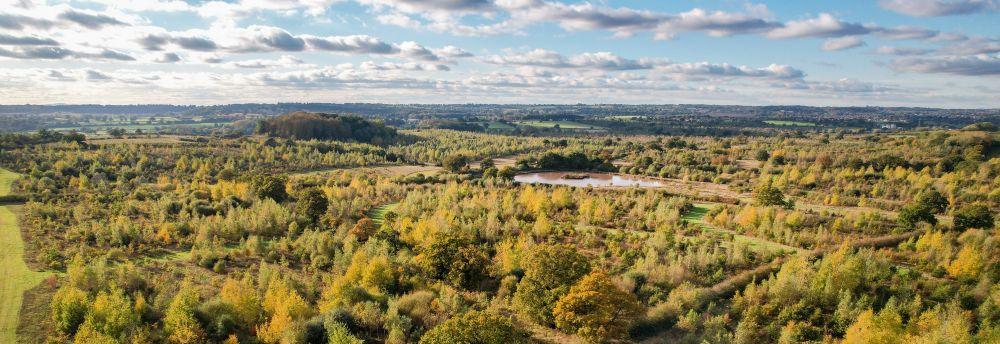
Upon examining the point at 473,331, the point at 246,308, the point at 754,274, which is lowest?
the point at 754,274

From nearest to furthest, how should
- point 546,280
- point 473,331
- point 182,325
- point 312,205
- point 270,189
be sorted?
point 473,331 → point 182,325 → point 546,280 → point 312,205 → point 270,189

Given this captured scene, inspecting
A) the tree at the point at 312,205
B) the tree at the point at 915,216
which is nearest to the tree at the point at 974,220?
the tree at the point at 915,216

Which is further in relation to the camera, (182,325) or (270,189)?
(270,189)

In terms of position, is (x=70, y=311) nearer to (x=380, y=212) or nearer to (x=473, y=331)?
(x=473, y=331)

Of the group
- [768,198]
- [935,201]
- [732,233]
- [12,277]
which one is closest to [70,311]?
[12,277]

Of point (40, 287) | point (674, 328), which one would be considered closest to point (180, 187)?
point (40, 287)

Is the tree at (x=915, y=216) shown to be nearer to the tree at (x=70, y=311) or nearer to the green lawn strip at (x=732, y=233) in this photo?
the green lawn strip at (x=732, y=233)
